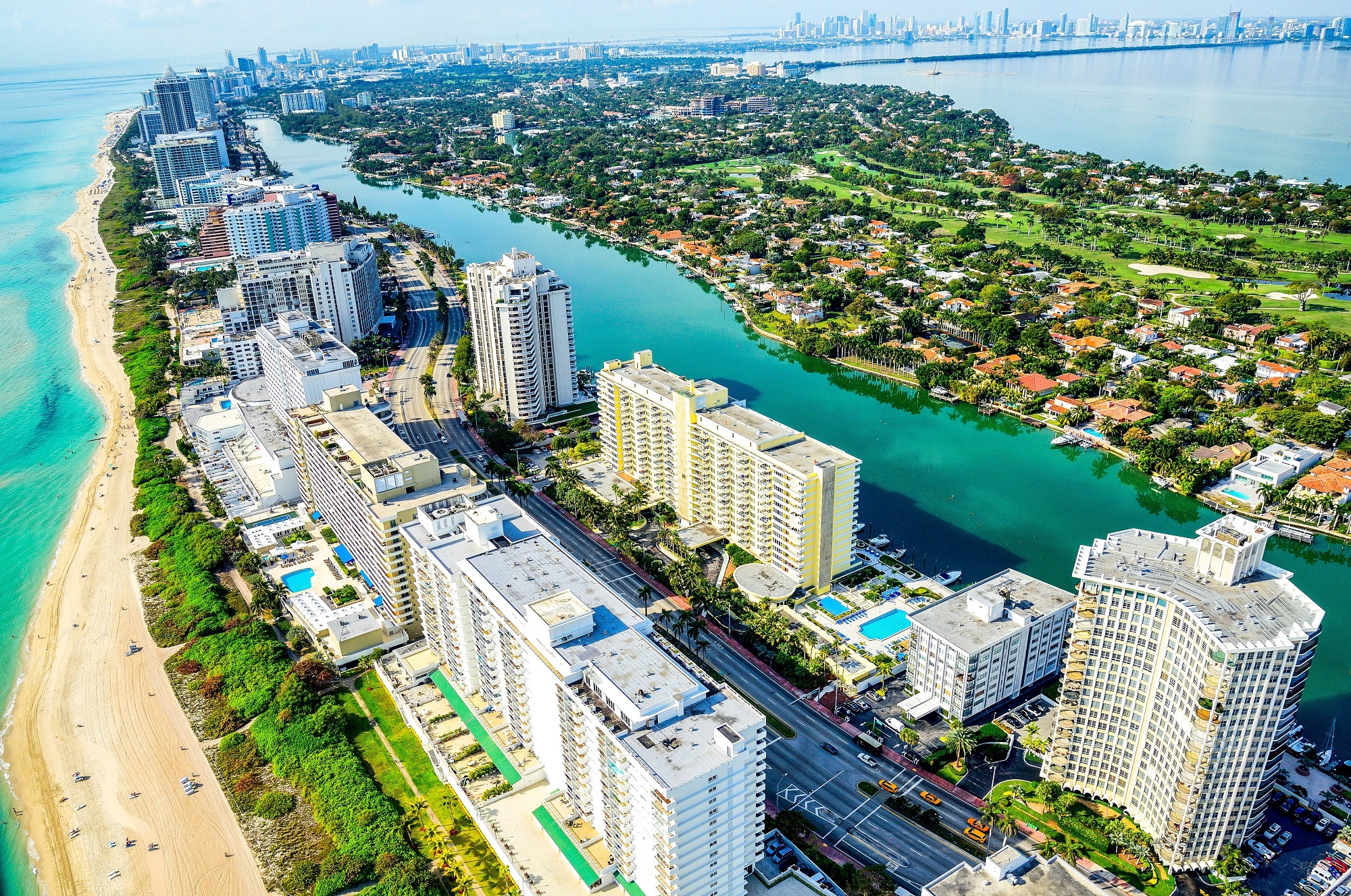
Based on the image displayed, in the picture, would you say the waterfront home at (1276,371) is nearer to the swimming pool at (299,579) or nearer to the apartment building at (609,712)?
the apartment building at (609,712)

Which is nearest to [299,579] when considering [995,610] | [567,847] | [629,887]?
[567,847]

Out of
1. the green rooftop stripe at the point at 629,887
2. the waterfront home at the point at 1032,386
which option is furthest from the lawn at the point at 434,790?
the waterfront home at the point at 1032,386

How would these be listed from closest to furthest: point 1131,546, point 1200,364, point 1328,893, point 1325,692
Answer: point 1328,893 → point 1131,546 → point 1325,692 → point 1200,364

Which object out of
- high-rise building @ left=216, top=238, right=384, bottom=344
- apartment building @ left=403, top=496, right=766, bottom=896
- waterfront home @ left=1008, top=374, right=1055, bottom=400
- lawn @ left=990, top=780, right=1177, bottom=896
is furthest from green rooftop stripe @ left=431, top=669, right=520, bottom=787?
waterfront home @ left=1008, top=374, right=1055, bottom=400

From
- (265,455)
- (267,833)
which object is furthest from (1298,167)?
(267,833)

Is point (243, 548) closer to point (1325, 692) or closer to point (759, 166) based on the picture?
point (1325, 692)

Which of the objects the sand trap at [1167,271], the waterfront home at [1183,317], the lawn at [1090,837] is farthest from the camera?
the sand trap at [1167,271]
